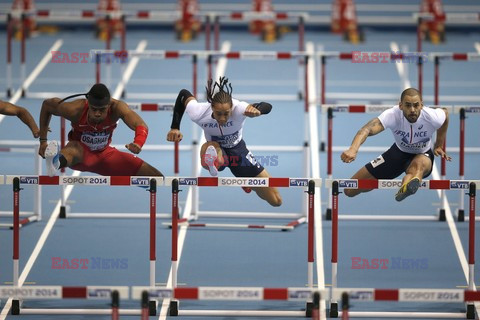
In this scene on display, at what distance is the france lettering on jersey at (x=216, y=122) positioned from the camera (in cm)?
1278

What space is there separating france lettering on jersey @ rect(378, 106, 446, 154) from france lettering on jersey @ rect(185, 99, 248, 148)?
1.42m

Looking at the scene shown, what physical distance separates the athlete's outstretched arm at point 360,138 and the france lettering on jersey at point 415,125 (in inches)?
5.5

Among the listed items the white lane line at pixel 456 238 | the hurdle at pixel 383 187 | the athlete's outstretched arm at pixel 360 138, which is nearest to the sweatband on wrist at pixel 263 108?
the athlete's outstretched arm at pixel 360 138

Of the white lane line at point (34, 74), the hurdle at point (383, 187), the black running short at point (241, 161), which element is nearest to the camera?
the hurdle at point (383, 187)

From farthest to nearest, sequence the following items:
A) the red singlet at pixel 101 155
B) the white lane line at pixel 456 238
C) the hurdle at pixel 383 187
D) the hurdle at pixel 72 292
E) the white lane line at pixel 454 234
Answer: the white lane line at pixel 454 234
the white lane line at pixel 456 238
the red singlet at pixel 101 155
the hurdle at pixel 383 187
the hurdle at pixel 72 292

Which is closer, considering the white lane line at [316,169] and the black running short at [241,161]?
the black running short at [241,161]

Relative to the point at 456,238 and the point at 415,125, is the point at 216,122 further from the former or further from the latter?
the point at 456,238

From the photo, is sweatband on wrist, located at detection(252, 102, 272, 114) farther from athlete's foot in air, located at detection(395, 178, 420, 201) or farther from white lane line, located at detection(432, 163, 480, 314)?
white lane line, located at detection(432, 163, 480, 314)

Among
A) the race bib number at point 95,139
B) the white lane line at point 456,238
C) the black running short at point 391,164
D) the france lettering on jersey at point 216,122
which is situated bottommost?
the white lane line at point 456,238

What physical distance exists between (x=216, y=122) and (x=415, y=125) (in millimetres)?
2025

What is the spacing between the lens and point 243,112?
41.6 feet

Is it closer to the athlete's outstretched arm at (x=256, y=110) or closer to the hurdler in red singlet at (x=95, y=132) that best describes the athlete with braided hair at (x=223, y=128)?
the athlete's outstretched arm at (x=256, y=110)

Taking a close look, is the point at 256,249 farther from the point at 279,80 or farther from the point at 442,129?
the point at 279,80

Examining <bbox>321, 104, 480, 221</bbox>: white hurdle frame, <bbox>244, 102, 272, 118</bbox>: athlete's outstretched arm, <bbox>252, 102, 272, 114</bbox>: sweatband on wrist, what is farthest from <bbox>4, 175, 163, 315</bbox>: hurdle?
<bbox>321, 104, 480, 221</bbox>: white hurdle frame
